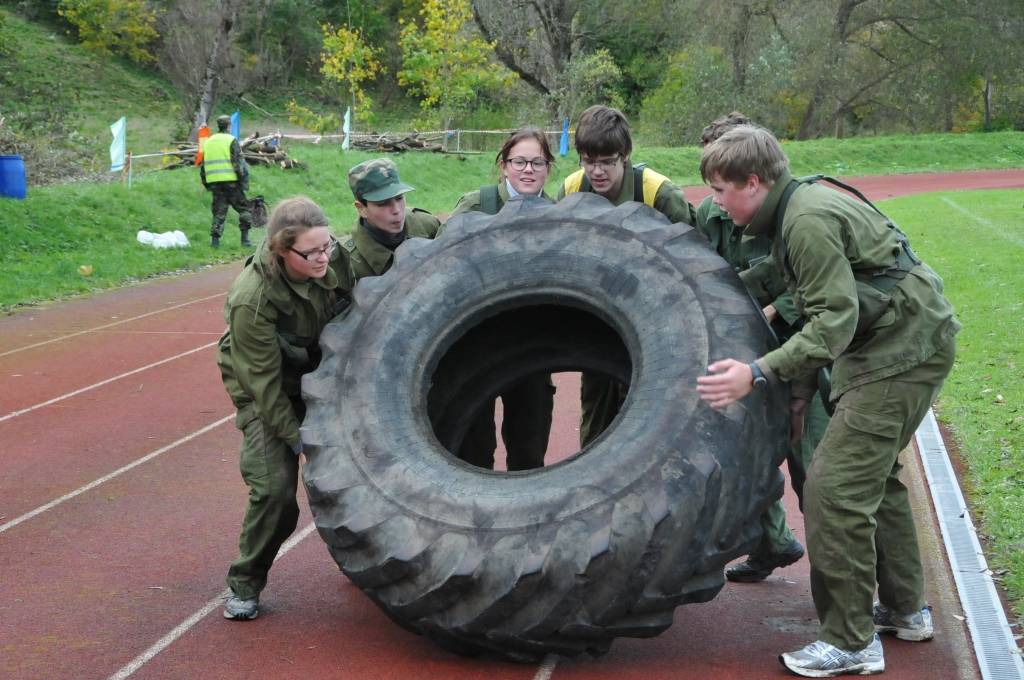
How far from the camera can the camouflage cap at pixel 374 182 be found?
5.28 m

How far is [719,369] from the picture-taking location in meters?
4.04

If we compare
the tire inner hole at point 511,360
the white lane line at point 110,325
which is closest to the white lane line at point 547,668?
the tire inner hole at point 511,360

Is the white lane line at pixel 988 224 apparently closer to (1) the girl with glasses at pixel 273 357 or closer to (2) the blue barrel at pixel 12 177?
(1) the girl with glasses at pixel 273 357

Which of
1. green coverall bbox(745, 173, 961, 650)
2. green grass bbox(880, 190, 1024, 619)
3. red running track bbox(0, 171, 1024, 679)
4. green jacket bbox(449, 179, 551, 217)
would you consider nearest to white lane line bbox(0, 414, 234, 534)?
red running track bbox(0, 171, 1024, 679)

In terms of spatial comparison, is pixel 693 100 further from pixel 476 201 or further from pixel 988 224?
pixel 476 201

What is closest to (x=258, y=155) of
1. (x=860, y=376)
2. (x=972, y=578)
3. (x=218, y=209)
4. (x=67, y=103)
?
(x=218, y=209)

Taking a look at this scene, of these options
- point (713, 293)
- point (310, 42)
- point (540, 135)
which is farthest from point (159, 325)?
point (310, 42)

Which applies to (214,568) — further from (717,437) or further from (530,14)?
(530,14)

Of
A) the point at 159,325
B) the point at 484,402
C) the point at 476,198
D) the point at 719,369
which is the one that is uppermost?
the point at 476,198

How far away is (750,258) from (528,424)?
1531mm

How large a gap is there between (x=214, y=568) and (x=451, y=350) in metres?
1.62

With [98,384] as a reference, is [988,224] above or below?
above

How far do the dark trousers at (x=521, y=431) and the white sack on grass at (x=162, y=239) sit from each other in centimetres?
1334

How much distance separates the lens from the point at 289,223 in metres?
4.64
